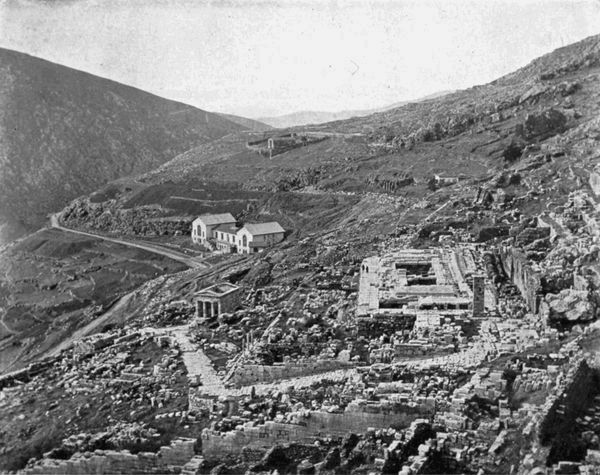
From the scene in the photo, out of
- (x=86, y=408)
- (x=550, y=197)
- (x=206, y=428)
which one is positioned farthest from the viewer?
(x=550, y=197)

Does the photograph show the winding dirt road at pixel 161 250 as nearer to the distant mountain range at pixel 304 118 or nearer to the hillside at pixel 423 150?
the hillside at pixel 423 150

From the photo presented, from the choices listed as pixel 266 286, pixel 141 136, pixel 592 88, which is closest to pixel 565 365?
pixel 266 286

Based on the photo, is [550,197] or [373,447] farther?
[550,197]

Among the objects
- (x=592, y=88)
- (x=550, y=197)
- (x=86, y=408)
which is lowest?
(x=86, y=408)

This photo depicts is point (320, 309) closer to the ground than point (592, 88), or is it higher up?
closer to the ground

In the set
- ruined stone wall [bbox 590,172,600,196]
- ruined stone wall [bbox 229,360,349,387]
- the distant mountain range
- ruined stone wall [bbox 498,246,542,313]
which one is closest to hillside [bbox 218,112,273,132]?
the distant mountain range

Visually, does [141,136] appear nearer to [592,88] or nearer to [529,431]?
[592,88]
